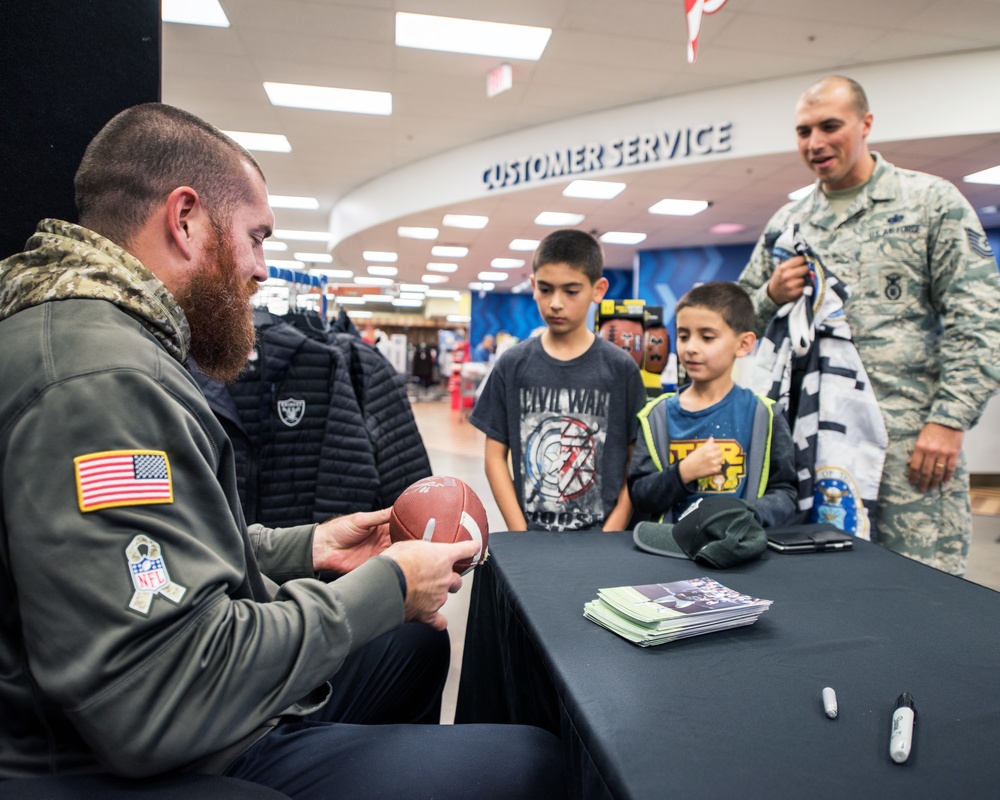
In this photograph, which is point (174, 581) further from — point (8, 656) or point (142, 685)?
point (8, 656)

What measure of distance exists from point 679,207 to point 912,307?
24.9 ft

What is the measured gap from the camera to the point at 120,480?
2.34 ft

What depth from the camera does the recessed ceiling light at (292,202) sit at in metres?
10.9

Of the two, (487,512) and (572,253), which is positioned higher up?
(572,253)

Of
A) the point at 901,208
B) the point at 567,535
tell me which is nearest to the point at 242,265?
the point at 567,535

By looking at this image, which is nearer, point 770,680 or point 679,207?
point 770,680

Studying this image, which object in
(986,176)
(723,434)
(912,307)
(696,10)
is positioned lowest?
(723,434)

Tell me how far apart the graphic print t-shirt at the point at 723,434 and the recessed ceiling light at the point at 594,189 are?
Result: 21.3 feet

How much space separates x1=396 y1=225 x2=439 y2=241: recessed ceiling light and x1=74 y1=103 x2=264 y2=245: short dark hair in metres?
9.77

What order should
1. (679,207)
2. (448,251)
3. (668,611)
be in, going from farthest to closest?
(448,251), (679,207), (668,611)

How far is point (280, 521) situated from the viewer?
2.25m

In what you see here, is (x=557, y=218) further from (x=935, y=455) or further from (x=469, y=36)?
(x=935, y=455)

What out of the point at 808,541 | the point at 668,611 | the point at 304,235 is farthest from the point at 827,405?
the point at 304,235

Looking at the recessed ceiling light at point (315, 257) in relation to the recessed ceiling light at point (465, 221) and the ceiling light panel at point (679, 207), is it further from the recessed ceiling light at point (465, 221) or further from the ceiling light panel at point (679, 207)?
the ceiling light panel at point (679, 207)
